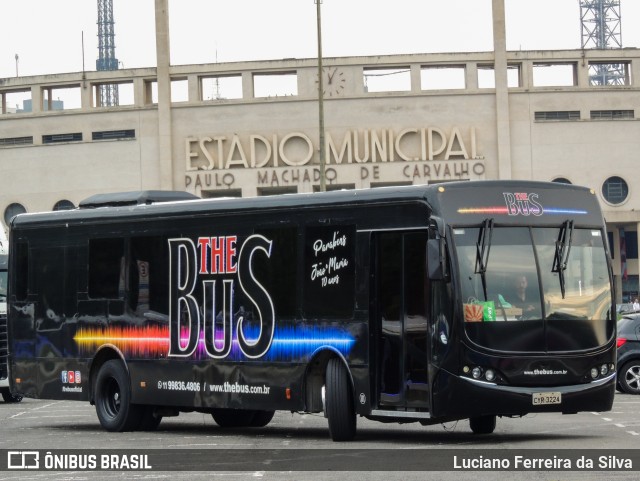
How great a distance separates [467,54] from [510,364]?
62.8 m

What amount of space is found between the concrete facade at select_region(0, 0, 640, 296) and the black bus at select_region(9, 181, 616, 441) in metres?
58.0

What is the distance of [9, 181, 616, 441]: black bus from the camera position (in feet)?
52.9

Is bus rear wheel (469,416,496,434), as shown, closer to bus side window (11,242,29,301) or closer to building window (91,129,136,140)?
bus side window (11,242,29,301)

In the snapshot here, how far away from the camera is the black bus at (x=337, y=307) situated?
16109 mm

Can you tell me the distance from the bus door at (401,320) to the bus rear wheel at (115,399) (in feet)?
14.6

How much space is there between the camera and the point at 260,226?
60.3ft

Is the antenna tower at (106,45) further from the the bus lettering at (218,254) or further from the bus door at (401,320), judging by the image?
the bus door at (401,320)

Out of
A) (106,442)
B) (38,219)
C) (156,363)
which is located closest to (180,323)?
(156,363)

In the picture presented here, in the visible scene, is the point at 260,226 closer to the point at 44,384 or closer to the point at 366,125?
the point at 44,384

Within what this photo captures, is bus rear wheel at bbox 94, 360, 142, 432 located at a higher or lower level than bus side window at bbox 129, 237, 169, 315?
lower

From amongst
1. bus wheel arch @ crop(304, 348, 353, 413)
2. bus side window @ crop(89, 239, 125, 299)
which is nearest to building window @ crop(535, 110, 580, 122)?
bus side window @ crop(89, 239, 125, 299)

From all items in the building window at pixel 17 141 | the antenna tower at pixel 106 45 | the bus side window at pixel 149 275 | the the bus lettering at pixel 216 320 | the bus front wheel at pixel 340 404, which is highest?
the antenna tower at pixel 106 45

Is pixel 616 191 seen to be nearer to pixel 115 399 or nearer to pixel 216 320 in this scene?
pixel 115 399

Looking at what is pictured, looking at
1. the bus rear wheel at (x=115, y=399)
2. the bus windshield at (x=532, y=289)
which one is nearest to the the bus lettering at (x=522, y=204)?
the bus windshield at (x=532, y=289)
